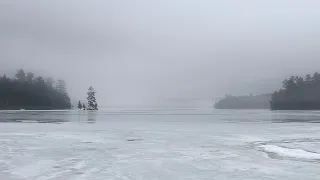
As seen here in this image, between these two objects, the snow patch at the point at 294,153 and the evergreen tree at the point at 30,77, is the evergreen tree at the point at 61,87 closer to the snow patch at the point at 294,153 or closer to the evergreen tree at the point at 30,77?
the evergreen tree at the point at 30,77

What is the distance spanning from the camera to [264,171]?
32.7 feet

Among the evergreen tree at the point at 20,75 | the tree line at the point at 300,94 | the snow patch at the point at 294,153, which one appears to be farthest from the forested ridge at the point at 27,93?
the snow patch at the point at 294,153

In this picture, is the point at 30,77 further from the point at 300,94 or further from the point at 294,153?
the point at 294,153

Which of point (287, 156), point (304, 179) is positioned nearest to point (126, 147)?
point (287, 156)

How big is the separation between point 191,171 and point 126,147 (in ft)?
19.0

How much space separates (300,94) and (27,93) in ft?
268

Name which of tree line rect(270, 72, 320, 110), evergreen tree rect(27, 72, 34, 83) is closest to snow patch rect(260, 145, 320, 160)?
tree line rect(270, 72, 320, 110)

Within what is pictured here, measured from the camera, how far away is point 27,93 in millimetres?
120500

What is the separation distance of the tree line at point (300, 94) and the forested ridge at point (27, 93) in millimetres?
70999

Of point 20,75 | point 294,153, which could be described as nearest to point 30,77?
point 20,75

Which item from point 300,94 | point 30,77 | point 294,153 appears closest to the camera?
point 294,153

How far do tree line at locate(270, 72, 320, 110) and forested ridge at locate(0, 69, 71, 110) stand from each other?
70999mm

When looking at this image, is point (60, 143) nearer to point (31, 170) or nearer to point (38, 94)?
point (31, 170)

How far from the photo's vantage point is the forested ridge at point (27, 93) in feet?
381
